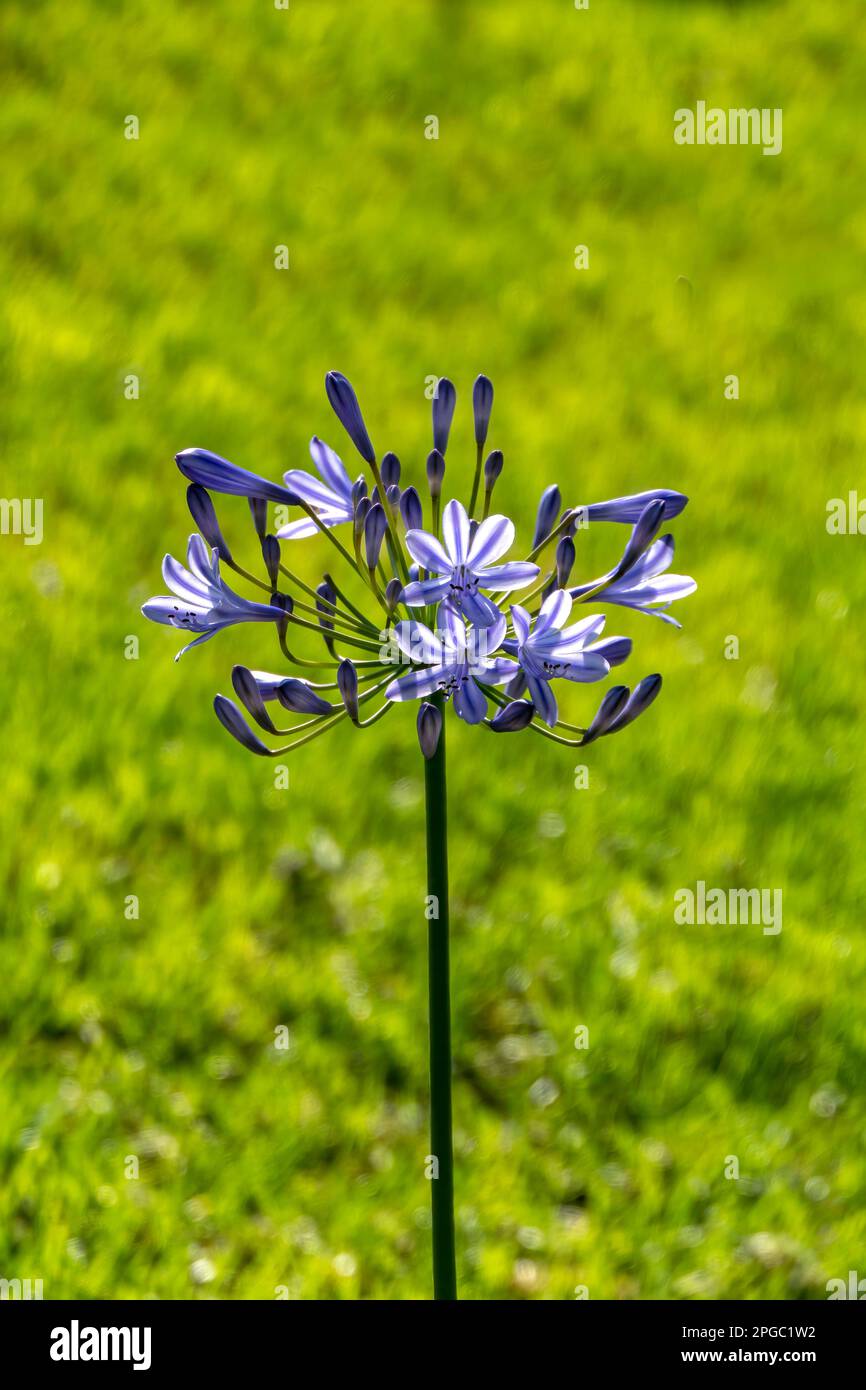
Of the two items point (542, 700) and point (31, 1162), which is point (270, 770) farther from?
point (542, 700)

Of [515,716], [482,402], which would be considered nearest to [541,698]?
[515,716]

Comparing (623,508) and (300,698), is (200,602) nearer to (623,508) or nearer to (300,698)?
(300,698)

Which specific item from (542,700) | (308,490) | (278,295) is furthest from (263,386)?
(542,700)

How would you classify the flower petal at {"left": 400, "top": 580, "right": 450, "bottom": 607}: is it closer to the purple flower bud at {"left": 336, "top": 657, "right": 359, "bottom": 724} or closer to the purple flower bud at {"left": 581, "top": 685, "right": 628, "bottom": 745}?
the purple flower bud at {"left": 336, "top": 657, "right": 359, "bottom": 724}
